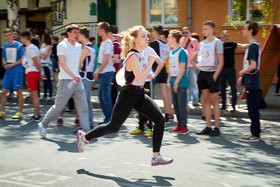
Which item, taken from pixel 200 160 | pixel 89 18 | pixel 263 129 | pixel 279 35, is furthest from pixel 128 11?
pixel 200 160

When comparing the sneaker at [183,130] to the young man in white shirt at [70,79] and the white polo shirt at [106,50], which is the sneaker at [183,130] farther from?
the white polo shirt at [106,50]

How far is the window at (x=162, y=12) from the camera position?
1811 cm

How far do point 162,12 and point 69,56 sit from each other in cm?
1135

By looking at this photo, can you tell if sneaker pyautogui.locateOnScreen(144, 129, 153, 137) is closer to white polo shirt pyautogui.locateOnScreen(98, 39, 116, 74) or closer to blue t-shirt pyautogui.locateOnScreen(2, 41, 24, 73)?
white polo shirt pyautogui.locateOnScreen(98, 39, 116, 74)

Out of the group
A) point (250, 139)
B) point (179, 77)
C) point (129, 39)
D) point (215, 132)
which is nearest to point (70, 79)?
point (179, 77)

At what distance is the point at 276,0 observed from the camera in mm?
9469

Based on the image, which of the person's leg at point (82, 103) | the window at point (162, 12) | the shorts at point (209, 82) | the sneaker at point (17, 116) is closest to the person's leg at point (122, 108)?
the person's leg at point (82, 103)

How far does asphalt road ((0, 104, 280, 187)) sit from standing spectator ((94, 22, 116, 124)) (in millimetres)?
701

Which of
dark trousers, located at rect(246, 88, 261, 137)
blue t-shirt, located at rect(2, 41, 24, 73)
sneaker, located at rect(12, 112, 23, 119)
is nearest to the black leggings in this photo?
dark trousers, located at rect(246, 88, 261, 137)

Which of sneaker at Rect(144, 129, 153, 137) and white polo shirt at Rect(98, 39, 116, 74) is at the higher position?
white polo shirt at Rect(98, 39, 116, 74)

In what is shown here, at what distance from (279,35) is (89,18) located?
37.6ft

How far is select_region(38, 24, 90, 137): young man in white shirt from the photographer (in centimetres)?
738

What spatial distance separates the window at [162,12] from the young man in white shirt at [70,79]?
10984 millimetres

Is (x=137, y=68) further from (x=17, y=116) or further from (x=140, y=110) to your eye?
(x=17, y=116)
